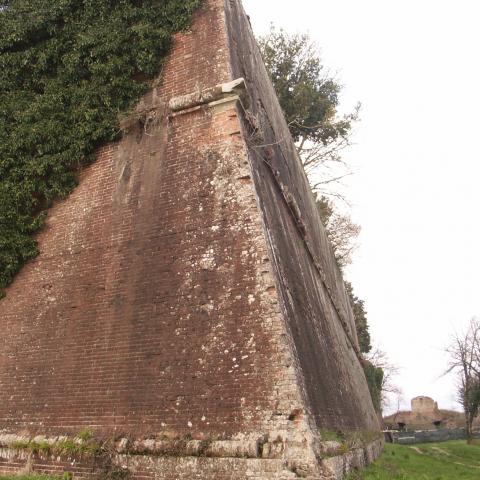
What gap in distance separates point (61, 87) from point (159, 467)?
748cm

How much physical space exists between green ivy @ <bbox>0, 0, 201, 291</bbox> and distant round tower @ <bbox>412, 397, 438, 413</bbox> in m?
62.4

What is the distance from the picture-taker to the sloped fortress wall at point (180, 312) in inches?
222

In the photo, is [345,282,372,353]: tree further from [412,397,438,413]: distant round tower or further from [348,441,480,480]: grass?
[412,397,438,413]: distant round tower

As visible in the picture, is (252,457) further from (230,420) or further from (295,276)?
(295,276)

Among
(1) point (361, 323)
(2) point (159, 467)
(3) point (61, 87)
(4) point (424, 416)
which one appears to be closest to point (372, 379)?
(1) point (361, 323)

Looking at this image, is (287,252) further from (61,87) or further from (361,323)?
(361,323)

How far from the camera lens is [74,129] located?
9055mm

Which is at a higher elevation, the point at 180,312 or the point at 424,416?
the point at 424,416

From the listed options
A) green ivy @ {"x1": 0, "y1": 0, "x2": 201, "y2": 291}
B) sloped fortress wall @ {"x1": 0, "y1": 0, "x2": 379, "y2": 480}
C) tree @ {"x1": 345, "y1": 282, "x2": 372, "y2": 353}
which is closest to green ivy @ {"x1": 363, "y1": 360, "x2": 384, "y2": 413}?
tree @ {"x1": 345, "y1": 282, "x2": 372, "y2": 353}

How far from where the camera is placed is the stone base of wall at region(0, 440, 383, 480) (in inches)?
202

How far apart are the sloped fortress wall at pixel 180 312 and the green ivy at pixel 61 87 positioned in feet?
1.13

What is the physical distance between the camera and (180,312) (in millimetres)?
6668

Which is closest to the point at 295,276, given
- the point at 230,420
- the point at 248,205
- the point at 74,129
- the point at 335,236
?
the point at 248,205

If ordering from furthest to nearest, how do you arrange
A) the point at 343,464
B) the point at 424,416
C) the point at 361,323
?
1. the point at 424,416
2. the point at 361,323
3. the point at 343,464
